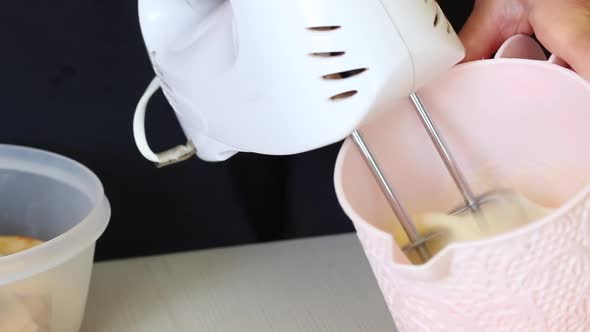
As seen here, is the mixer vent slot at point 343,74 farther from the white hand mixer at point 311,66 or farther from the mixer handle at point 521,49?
the mixer handle at point 521,49

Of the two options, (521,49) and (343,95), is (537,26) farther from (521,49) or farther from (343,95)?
(343,95)

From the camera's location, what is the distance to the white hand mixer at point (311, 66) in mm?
335

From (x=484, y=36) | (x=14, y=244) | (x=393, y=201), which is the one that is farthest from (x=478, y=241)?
(x=14, y=244)

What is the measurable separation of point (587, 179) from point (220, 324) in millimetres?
245

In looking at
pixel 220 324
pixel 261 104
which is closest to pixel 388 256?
pixel 261 104

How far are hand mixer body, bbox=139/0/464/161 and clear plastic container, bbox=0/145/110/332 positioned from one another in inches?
5.1

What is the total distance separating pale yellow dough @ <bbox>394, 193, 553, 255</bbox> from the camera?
41cm

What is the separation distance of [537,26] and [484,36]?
0.06 m

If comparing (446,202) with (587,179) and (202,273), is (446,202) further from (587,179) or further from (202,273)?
(202,273)

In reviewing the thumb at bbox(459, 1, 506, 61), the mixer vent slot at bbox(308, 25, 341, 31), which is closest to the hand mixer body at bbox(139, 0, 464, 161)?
the mixer vent slot at bbox(308, 25, 341, 31)

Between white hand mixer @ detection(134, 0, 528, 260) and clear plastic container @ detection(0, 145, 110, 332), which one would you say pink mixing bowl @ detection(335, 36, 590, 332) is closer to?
white hand mixer @ detection(134, 0, 528, 260)

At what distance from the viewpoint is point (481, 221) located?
425mm

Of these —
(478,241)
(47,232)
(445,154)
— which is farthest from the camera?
(47,232)

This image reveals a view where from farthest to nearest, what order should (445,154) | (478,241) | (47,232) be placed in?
1. (47,232)
2. (445,154)
3. (478,241)
